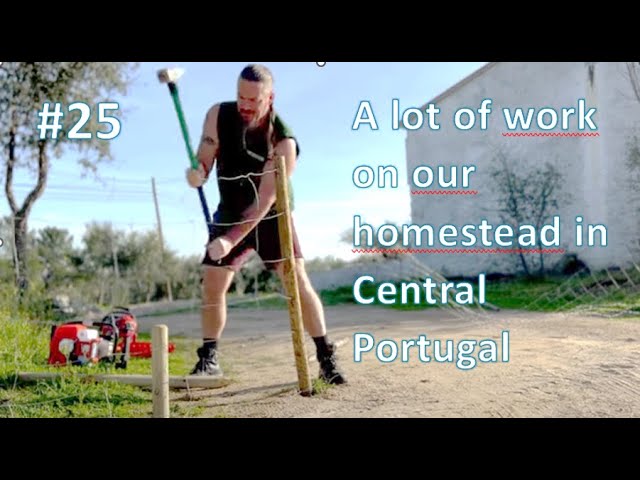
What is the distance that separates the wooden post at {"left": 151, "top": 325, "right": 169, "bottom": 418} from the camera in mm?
2314

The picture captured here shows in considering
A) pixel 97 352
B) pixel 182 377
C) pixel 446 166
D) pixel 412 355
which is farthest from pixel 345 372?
pixel 97 352

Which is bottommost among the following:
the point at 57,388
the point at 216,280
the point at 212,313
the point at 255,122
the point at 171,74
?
the point at 57,388

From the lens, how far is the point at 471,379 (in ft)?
8.94

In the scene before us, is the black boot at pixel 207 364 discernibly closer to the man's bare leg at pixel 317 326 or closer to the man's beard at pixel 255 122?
the man's bare leg at pixel 317 326

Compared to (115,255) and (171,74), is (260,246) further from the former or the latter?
(115,255)

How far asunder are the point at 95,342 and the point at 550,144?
264cm

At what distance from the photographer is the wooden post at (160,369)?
2314 mm

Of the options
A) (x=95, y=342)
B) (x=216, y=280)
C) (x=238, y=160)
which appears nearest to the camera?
(x=238, y=160)

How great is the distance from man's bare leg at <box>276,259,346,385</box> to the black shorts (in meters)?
0.06

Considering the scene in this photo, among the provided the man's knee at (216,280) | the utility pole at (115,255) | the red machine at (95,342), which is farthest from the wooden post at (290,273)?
the utility pole at (115,255)

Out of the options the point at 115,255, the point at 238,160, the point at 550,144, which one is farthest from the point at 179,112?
the point at 550,144

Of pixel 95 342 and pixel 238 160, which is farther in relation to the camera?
pixel 95 342

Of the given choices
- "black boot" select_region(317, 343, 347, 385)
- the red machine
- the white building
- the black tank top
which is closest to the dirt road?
"black boot" select_region(317, 343, 347, 385)

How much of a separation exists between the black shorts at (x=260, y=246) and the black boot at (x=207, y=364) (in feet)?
1.47
